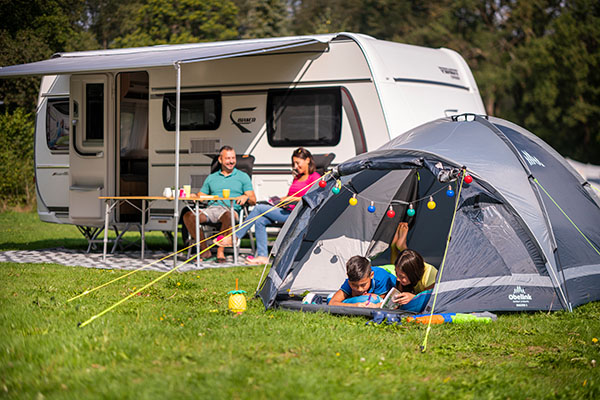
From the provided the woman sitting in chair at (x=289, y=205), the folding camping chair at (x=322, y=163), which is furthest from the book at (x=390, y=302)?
the folding camping chair at (x=322, y=163)

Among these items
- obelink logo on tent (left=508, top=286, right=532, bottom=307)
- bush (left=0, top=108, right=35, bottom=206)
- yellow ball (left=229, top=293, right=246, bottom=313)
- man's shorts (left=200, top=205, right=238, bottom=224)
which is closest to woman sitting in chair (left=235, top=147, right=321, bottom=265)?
man's shorts (left=200, top=205, right=238, bottom=224)

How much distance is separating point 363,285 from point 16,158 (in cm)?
1008

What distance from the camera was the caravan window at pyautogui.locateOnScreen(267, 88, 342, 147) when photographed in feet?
29.7

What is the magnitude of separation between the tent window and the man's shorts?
2.06 metres

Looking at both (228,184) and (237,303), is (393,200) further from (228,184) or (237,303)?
(228,184)

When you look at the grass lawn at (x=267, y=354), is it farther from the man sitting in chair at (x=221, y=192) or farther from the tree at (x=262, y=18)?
the tree at (x=262, y=18)

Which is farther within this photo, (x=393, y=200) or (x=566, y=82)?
(x=566, y=82)

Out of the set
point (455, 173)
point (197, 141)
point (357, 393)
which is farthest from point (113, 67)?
point (357, 393)

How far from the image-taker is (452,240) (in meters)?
5.72

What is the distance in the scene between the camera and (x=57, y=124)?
10.8m

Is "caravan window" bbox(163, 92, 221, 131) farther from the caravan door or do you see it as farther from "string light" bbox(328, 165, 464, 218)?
"string light" bbox(328, 165, 464, 218)

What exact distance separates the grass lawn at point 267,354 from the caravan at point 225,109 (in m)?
3.43

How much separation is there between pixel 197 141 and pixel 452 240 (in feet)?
16.3

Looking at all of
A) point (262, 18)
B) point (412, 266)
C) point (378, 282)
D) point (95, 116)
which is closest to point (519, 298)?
point (412, 266)
